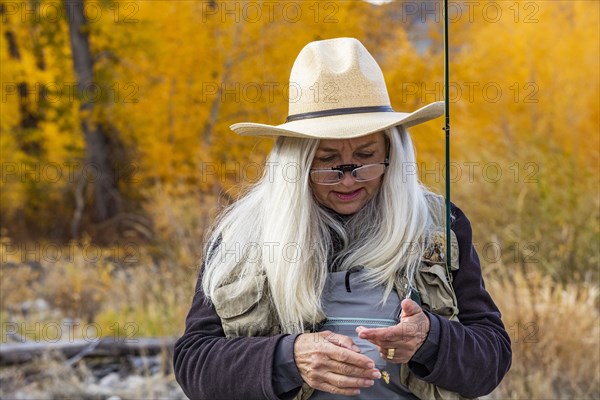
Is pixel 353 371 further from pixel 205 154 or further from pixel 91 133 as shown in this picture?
pixel 91 133

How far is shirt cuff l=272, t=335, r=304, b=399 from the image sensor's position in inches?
78.4

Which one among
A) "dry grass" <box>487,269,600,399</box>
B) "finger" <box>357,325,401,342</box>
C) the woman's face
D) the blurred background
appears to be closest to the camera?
"finger" <box>357,325,401,342</box>

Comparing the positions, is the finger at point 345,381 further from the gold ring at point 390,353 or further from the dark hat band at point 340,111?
the dark hat band at point 340,111

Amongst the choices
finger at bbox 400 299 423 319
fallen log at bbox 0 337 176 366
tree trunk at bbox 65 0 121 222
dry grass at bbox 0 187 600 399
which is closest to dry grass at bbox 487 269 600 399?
dry grass at bbox 0 187 600 399

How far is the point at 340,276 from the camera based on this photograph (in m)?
2.15

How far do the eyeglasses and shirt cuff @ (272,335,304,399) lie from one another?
449 mm

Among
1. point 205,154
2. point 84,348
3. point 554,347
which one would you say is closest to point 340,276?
point 554,347

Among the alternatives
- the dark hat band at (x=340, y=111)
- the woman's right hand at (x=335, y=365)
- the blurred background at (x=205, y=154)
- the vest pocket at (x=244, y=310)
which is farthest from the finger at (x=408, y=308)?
the blurred background at (x=205, y=154)

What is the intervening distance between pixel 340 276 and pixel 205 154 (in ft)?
27.0

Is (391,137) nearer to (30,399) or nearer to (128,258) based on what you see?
(30,399)

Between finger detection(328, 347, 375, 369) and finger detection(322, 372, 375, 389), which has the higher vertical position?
finger detection(328, 347, 375, 369)

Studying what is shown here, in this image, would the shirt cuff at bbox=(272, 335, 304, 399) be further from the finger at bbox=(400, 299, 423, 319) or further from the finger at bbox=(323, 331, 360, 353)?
the finger at bbox=(400, 299, 423, 319)

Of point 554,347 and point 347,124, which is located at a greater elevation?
point 347,124

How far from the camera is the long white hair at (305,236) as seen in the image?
2135 millimetres
